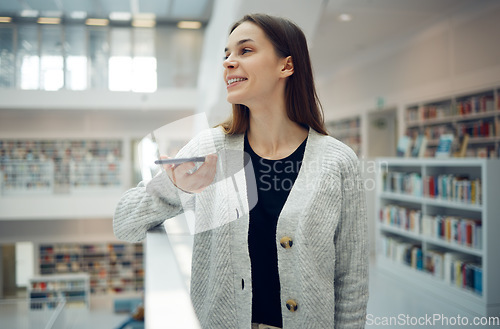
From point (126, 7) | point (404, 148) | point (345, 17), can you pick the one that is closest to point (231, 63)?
point (404, 148)

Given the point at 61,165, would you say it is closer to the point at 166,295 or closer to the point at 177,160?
the point at 177,160

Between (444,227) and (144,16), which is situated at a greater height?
(144,16)

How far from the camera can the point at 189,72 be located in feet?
26.9

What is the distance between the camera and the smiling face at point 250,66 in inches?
38.5

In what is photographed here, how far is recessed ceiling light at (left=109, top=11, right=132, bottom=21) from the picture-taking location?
8339 millimetres

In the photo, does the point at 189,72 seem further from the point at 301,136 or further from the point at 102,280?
the point at 301,136

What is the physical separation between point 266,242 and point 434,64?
194 inches

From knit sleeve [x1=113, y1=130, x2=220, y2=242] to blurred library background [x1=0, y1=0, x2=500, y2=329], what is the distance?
4 centimetres

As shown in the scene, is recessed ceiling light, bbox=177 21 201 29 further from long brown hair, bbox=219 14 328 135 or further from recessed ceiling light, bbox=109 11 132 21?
long brown hair, bbox=219 14 328 135

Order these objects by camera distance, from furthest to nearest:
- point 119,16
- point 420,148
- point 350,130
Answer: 1. point 119,16
2. point 350,130
3. point 420,148

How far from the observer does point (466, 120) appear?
16.1ft

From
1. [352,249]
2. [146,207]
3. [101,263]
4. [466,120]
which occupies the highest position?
[466,120]

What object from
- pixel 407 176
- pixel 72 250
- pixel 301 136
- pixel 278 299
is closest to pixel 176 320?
pixel 278 299

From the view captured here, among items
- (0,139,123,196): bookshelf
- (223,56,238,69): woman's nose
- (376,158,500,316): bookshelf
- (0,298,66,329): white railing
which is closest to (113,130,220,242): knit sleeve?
(223,56,238,69): woman's nose
